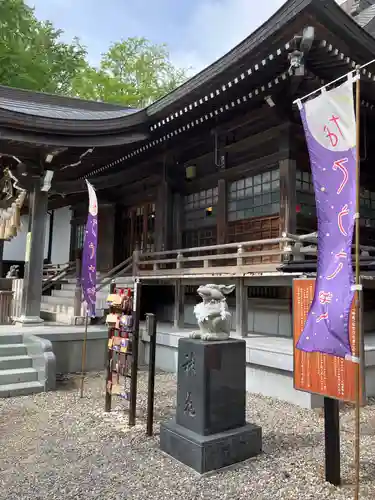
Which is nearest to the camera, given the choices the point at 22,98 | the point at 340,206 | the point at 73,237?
the point at 340,206

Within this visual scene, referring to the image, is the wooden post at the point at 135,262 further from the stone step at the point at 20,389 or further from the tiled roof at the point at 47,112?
the stone step at the point at 20,389

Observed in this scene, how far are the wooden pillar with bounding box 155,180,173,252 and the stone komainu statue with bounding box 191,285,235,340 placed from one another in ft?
23.2

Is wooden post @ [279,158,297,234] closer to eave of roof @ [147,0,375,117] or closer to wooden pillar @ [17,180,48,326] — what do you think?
eave of roof @ [147,0,375,117]

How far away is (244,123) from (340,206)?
271 inches

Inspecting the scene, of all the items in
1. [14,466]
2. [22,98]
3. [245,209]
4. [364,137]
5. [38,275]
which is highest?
[22,98]

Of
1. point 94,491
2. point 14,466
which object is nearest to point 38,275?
point 14,466

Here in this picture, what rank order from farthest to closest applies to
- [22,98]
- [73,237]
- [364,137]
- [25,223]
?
1. [25,223]
2. [73,237]
3. [22,98]
4. [364,137]

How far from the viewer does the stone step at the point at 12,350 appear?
7.33 metres

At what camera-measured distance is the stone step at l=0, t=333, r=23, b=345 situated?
24.8 ft

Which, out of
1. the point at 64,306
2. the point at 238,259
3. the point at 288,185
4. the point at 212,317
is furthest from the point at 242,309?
the point at 64,306

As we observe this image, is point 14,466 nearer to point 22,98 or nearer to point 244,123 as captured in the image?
point 244,123

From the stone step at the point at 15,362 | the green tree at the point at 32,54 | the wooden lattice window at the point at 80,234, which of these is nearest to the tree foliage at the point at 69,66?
the green tree at the point at 32,54

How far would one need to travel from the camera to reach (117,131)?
952 centimetres

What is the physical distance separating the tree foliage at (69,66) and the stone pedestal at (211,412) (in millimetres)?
21598
